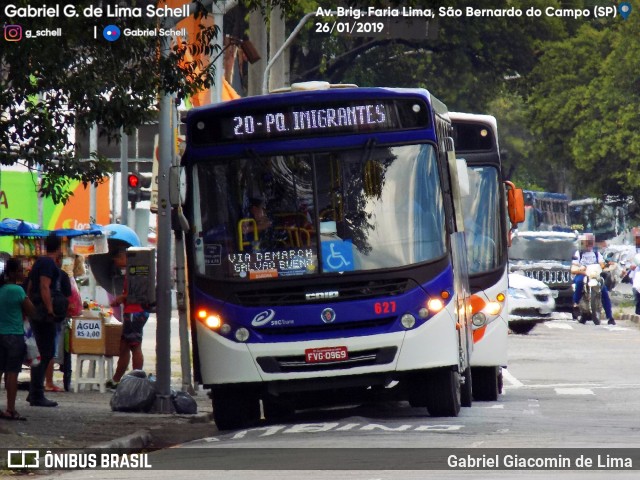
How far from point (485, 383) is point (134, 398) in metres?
4.25

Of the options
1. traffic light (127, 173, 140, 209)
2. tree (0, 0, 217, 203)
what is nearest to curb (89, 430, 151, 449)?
tree (0, 0, 217, 203)

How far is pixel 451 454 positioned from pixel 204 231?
168 inches

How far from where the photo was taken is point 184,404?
62.0ft

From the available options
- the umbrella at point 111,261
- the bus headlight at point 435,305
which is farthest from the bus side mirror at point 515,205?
the umbrella at point 111,261

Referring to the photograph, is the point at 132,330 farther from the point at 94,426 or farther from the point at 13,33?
the point at 13,33

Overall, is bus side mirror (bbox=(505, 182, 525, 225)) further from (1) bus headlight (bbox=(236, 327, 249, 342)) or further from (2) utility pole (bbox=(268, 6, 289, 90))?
(2) utility pole (bbox=(268, 6, 289, 90))

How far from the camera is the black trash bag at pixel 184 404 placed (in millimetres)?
18891

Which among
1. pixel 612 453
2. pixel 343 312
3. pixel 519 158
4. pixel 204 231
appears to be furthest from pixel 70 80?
pixel 519 158

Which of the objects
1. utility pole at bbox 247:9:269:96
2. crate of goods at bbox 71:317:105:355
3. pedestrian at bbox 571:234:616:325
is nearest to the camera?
crate of goods at bbox 71:317:105:355

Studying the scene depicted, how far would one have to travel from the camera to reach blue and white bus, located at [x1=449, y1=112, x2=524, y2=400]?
20109mm

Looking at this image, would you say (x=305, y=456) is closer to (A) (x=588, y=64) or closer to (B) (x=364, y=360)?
(B) (x=364, y=360)

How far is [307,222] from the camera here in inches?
631

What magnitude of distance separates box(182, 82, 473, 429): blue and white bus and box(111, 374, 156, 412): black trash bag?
2.31 m

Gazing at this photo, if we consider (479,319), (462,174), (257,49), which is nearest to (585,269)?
(257,49)
